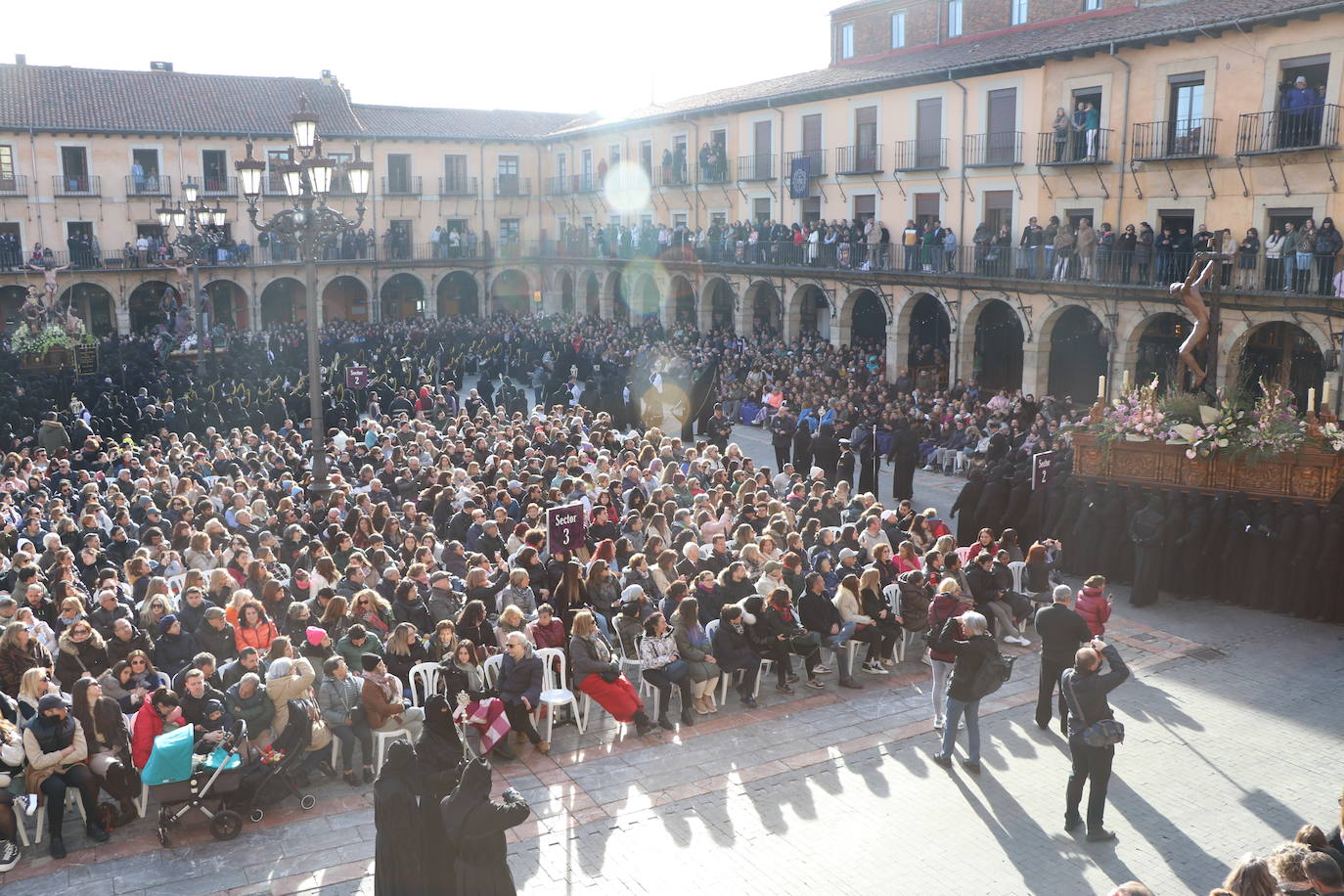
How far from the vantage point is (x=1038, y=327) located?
26672 mm

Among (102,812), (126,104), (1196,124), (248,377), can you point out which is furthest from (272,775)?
(126,104)

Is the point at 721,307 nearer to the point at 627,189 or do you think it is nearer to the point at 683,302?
the point at 683,302

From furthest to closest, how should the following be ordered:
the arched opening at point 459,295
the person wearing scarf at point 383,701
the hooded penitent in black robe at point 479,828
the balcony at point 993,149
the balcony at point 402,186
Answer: the arched opening at point 459,295
the balcony at point 402,186
the balcony at point 993,149
the person wearing scarf at point 383,701
the hooded penitent in black robe at point 479,828

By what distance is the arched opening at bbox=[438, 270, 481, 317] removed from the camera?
165 feet

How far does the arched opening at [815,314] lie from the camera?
35031mm

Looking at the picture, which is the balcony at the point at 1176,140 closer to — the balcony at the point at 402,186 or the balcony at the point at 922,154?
the balcony at the point at 922,154

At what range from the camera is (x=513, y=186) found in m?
50.3

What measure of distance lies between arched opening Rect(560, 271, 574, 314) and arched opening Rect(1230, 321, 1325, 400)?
99.4ft

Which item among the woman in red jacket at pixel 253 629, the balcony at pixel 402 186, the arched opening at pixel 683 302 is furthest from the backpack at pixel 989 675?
the balcony at pixel 402 186

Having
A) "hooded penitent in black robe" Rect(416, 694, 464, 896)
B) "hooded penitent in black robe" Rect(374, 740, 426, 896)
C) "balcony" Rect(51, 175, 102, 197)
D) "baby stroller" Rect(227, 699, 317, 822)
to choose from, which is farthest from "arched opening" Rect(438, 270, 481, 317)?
"hooded penitent in black robe" Rect(374, 740, 426, 896)

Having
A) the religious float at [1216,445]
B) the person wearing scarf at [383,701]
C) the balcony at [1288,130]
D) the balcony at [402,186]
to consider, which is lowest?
the person wearing scarf at [383,701]

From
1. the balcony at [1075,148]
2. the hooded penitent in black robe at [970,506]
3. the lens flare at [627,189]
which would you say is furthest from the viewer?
the lens flare at [627,189]

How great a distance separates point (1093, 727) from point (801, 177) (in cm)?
2789

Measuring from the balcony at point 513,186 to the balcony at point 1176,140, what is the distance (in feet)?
102
